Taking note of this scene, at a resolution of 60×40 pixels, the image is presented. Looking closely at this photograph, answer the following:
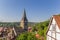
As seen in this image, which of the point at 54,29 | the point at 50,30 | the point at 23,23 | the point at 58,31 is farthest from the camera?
the point at 23,23

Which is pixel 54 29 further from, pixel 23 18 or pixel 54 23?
pixel 23 18

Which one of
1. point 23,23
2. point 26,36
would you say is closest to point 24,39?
point 26,36

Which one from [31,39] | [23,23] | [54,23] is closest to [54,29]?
[54,23]

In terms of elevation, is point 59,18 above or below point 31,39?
above

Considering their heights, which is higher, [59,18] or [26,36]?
[59,18]

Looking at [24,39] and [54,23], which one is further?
[24,39]

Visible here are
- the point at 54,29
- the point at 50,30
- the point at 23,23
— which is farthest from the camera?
the point at 23,23

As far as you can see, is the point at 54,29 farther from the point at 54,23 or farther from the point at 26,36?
the point at 26,36

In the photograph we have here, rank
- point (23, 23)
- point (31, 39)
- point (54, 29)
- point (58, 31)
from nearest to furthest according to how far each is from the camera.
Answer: point (58, 31) < point (54, 29) < point (31, 39) < point (23, 23)

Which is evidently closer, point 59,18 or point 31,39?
point 59,18
